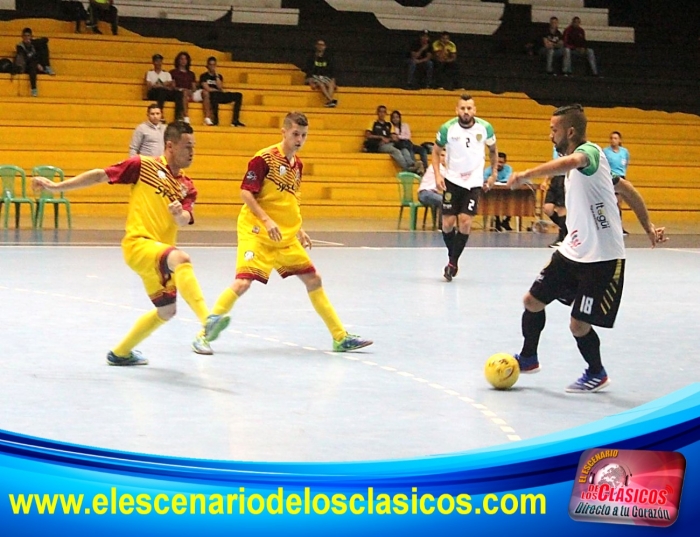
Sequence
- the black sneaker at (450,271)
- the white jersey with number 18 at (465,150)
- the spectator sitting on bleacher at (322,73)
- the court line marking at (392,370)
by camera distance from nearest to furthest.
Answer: the court line marking at (392,370), the black sneaker at (450,271), the white jersey with number 18 at (465,150), the spectator sitting on bleacher at (322,73)

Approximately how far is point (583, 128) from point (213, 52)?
19467mm

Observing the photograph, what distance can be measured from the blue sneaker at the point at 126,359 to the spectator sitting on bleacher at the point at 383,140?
1547 centimetres

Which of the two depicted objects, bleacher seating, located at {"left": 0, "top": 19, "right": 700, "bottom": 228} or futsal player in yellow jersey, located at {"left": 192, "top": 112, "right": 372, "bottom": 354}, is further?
bleacher seating, located at {"left": 0, "top": 19, "right": 700, "bottom": 228}

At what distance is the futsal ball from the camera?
21.2 ft

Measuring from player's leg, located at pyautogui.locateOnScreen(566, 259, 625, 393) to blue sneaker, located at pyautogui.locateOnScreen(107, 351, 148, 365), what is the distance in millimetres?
2563

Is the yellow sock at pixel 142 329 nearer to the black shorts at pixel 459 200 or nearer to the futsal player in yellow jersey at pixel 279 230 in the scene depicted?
the futsal player in yellow jersey at pixel 279 230

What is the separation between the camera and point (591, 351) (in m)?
6.48

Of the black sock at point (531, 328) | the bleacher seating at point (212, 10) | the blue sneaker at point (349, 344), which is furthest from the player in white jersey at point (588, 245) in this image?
the bleacher seating at point (212, 10)

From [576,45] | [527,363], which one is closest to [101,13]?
[576,45]

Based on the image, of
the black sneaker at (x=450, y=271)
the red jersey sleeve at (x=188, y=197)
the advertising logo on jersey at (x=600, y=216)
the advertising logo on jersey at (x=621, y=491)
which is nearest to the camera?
the advertising logo on jersey at (x=621, y=491)

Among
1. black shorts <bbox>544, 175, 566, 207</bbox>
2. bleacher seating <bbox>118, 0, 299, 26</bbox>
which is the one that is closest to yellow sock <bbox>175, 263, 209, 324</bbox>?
black shorts <bbox>544, 175, 566, 207</bbox>

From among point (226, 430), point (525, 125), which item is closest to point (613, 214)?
point (226, 430)

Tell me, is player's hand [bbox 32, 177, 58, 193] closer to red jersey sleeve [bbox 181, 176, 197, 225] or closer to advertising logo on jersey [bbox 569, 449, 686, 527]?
red jersey sleeve [bbox 181, 176, 197, 225]

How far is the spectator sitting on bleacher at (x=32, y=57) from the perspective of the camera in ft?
70.7
